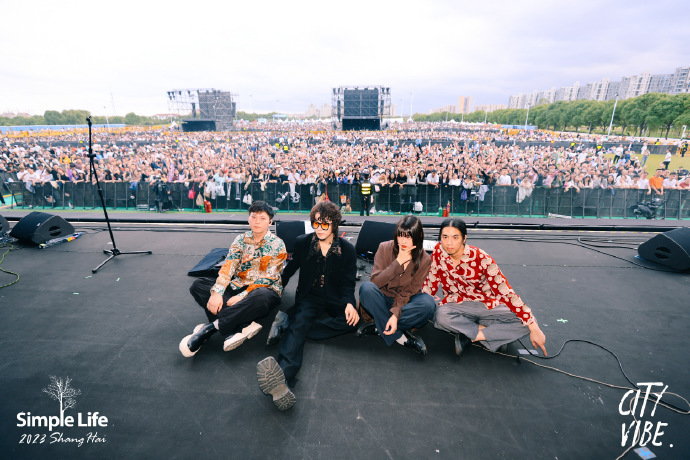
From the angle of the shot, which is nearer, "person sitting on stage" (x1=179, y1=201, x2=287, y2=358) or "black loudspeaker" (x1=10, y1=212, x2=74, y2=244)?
"person sitting on stage" (x1=179, y1=201, x2=287, y2=358)

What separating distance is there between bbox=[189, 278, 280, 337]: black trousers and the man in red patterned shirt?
1.77 meters

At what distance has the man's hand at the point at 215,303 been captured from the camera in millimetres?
3271

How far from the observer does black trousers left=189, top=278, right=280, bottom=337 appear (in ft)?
10.7

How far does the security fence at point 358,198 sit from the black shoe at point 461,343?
722cm

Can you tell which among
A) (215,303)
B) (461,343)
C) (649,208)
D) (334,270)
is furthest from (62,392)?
(649,208)

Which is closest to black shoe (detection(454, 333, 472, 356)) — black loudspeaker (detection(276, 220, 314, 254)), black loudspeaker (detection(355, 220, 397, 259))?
black loudspeaker (detection(355, 220, 397, 259))

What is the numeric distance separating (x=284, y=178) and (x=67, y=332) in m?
8.87

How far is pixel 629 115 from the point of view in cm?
6241

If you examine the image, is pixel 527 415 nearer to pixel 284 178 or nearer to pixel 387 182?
pixel 387 182

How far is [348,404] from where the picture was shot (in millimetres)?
2727

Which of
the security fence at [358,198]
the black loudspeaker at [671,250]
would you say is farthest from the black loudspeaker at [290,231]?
the black loudspeaker at [671,250]

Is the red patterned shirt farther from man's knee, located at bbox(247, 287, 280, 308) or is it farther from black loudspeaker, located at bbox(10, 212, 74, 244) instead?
black loudspeaker, located at bbox(10, 212, 74, 244)

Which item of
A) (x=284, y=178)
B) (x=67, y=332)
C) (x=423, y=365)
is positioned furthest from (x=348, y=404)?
(x=284, y=178)

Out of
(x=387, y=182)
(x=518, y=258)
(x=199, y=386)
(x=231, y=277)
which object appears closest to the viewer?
(x=199, y=386)
